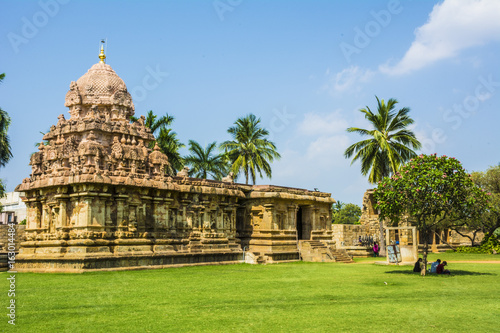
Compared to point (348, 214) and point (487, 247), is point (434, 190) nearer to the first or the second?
point (487, 247)

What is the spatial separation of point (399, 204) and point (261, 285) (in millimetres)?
6781

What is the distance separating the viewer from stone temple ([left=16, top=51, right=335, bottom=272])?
778 inches

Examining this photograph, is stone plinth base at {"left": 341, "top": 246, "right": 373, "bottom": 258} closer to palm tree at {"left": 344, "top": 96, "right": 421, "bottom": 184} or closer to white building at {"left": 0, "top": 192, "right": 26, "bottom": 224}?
palm tree at {"left": 344, "top": 96, "right": 421, "bottom": 184}

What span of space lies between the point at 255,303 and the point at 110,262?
9822 mm

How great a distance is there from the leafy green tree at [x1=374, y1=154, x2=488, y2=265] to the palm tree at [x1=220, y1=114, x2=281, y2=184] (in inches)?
816

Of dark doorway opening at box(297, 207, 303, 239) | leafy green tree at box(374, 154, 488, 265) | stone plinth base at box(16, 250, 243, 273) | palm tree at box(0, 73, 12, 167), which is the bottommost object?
stone plinth base at box(16, 250, 243, 273)

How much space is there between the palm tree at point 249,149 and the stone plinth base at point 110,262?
53.9ft

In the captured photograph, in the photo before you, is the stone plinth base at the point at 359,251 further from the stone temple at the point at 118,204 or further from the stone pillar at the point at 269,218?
the stone pillar at the point at 269,218

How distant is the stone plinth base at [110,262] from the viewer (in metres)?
19.0

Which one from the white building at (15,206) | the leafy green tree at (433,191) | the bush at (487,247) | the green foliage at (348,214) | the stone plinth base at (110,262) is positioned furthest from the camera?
the green foliage at (348,214)

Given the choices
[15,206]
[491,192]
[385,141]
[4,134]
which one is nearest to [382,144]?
[385,141]

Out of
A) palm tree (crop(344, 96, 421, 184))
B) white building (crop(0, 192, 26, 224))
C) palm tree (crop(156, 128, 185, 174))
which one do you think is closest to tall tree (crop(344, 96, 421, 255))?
palm tree (crop(344, 96, 421, 184))

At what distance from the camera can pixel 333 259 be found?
86.6 feet

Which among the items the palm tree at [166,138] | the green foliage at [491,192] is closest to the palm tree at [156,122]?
the palm tree at [166,138]
